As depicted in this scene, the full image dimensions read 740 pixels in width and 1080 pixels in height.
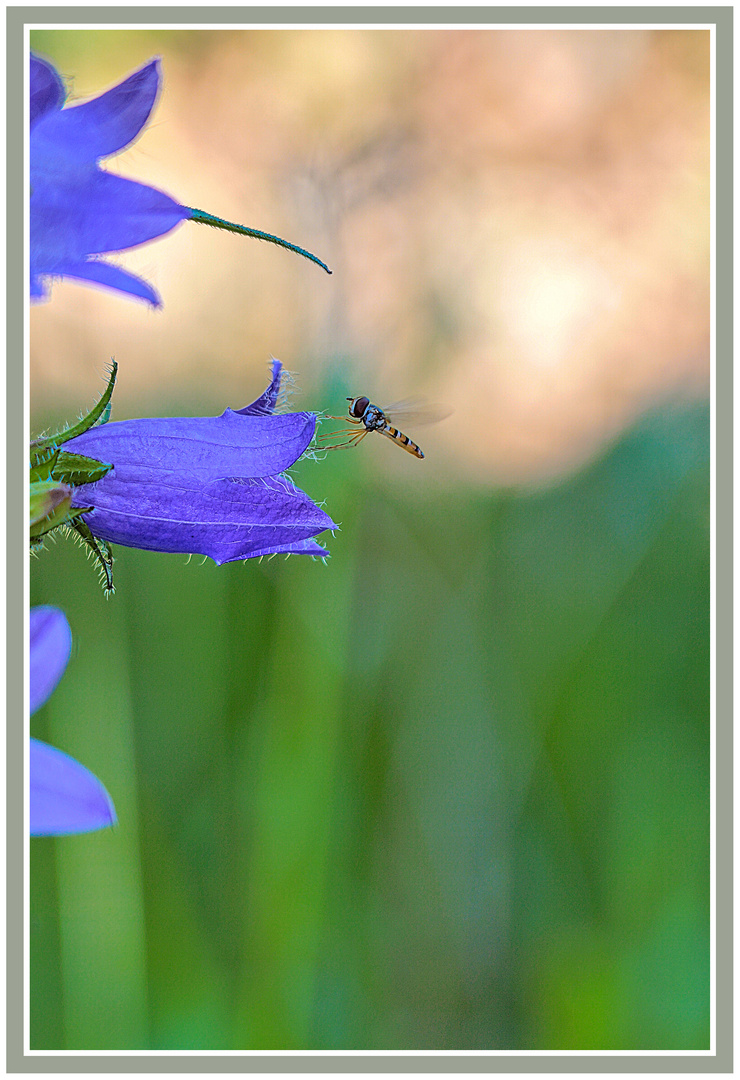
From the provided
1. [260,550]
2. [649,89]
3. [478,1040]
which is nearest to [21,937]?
[260,550]

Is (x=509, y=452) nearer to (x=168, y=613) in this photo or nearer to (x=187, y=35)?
(x=168, y=613)

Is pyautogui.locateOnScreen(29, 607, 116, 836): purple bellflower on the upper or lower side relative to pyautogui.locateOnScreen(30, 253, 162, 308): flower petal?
lower

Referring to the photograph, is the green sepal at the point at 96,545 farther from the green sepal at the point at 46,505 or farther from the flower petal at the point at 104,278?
the flower petal at the point at 104,278

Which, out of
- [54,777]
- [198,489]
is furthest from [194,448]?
[54,777]

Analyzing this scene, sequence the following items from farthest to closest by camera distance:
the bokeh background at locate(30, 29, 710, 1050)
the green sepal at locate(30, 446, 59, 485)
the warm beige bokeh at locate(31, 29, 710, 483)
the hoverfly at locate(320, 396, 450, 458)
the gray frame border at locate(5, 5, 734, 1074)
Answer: the warm beige bokeh at locate(31, 29, 710, 483) → the bokeh background at locate(30, 29, 710, 1050) → the hoverfly at locate(320, 396, 450, 458) → the green sepal at locate(30, 446, 59, 485) → the gray frame border at locate(5, 5, 734, 1074)

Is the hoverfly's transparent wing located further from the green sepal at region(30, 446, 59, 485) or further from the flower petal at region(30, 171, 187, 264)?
the flower petal at region(30, 171, 187, 264)

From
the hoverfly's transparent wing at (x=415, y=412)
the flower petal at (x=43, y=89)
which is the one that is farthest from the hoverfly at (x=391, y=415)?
the flower petal at (x=43, y=89)

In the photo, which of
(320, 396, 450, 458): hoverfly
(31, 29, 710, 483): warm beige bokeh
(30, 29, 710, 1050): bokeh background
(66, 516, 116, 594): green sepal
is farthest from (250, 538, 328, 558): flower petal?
(31, 29, 710, 483): warm beige bokeh
